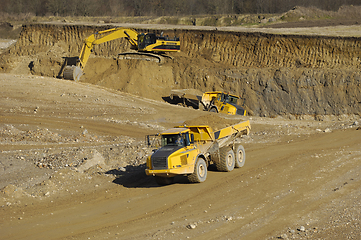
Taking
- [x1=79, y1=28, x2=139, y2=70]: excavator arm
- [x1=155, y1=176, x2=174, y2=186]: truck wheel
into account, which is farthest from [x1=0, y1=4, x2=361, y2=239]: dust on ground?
[x1=79, y1=28, x2=139, y2=70]: excavator arm

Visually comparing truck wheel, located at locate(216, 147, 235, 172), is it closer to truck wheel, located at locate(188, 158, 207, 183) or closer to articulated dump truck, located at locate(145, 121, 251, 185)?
articulated dump truck, located at locate(145, 121, 251, 185)

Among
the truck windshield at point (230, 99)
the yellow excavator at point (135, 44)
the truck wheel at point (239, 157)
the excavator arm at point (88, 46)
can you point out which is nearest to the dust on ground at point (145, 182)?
the truck wheel at point (239, 157)

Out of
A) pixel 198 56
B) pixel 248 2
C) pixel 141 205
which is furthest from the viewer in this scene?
pixel 248 2

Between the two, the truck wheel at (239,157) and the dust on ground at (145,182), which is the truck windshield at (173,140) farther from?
the truck wheel at (239,157)

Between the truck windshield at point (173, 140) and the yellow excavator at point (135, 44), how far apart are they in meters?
21.1

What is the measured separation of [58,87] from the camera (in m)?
29.4

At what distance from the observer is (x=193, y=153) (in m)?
13.6

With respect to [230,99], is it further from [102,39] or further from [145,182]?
[145,182]

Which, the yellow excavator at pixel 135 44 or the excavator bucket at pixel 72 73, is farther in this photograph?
the yellow excavator at pixel 135 44

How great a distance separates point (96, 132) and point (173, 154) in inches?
424

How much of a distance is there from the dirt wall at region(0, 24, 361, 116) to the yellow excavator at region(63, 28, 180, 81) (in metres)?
1.16

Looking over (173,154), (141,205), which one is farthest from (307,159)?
(141,205)

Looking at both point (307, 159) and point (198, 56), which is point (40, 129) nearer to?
point (307, 159)

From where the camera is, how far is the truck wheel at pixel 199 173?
1368 cm
